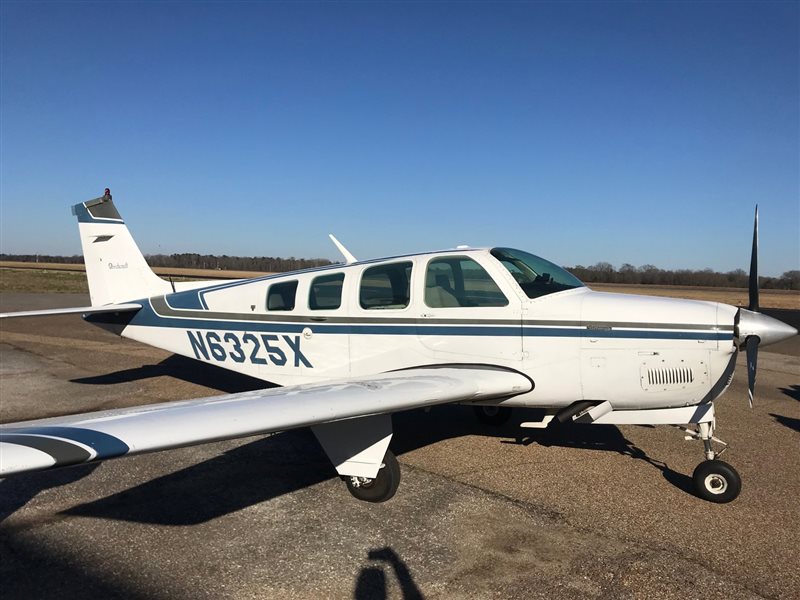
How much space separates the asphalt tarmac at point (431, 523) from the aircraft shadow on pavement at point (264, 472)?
2 centimetres

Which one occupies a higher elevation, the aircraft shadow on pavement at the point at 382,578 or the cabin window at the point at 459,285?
the cabin window at the point at 459,285

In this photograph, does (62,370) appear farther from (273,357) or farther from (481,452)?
(481,452)

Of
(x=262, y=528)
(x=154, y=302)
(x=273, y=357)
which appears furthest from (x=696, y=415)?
(x=154, y=302)

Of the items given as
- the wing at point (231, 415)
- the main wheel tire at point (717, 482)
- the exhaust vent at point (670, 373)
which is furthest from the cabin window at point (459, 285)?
the main wheel tire at point (717, 482)

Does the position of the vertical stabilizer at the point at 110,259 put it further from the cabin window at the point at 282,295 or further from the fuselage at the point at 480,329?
the cabin window at the point at 282,295

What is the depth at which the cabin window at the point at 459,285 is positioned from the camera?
5.20 m

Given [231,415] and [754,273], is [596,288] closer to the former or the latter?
[754,273]

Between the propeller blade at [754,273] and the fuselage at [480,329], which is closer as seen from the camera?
the fuselage at [480,329]

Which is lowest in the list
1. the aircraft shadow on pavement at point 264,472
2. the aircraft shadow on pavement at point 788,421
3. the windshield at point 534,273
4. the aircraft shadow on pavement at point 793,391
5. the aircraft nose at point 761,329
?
the aircraft shadow on pavement at point 793,391

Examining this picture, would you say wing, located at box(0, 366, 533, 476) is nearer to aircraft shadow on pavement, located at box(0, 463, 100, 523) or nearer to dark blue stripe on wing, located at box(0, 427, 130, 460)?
dark blue stripe on wing, located at box(0, 427, 130, 460)

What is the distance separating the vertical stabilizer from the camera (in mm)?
8492

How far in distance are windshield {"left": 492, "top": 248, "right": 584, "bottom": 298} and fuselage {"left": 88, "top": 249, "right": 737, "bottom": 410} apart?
0.05 ft

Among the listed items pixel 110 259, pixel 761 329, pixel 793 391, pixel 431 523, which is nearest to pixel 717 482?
pixel 761 329

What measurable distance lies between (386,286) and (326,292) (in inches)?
30.4
